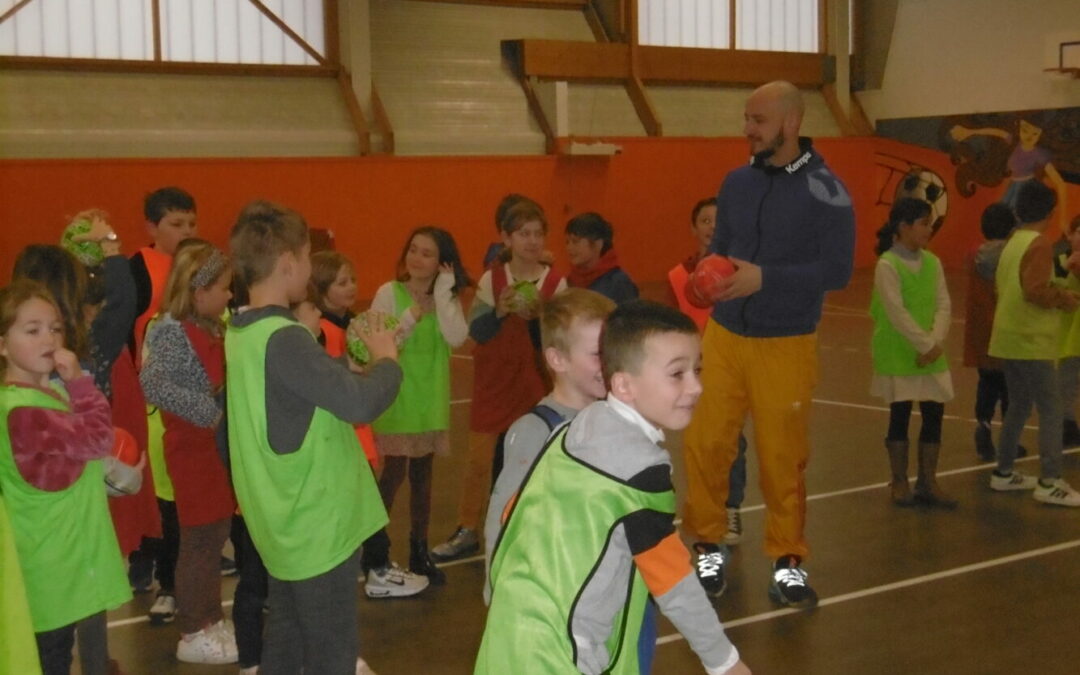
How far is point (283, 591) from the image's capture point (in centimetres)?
373

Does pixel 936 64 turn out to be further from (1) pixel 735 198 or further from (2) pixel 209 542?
(2) pixel 209 542

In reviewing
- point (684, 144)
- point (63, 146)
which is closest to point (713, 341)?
point (63, 146)

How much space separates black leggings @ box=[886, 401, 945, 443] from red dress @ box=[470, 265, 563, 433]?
6.72ft

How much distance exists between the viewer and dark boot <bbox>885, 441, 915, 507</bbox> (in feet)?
22.6

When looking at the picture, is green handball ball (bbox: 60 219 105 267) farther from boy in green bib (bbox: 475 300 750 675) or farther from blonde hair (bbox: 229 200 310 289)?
boy in green bib (bbox: 475 300 750 675)

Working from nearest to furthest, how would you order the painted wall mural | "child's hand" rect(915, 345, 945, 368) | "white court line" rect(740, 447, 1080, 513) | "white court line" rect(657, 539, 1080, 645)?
"white court line" rect(657, 539, 1080, 645)
"child's hand" rect(915, 345, 945, 368)
"white court line" rect(740, 447, 1080, 513)
the painted wall mural

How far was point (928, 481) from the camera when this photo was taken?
684 centimetres

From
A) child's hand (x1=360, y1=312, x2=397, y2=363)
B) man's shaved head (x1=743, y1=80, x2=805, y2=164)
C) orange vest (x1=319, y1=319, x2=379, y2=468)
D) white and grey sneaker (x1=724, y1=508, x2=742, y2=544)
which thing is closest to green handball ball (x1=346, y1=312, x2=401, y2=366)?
child's hand (x1=360, y1=312, x2=397, y2=363)

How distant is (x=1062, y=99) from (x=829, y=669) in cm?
1887

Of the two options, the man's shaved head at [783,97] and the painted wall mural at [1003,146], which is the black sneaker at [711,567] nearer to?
the man's shaved head at [783,97]

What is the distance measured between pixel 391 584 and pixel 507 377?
1082mm

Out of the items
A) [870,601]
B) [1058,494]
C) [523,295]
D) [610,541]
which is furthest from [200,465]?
[1058,494]

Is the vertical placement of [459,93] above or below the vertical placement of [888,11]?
below

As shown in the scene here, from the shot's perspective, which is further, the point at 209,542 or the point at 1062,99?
the point at 1062,99
